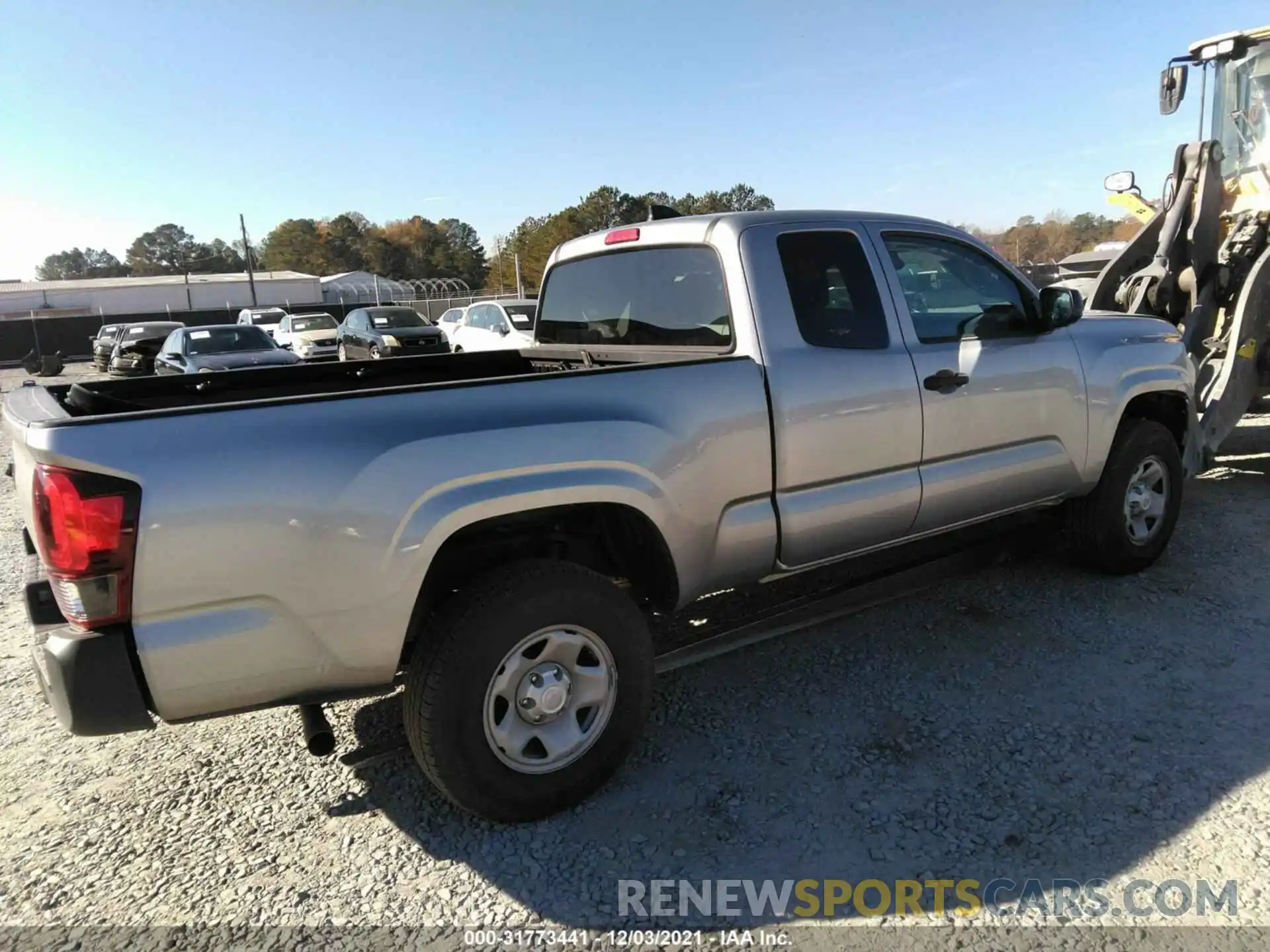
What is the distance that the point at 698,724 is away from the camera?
136 inches

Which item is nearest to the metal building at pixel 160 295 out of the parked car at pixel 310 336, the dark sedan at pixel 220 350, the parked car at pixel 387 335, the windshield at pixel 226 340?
the parked car at pixel 310 336

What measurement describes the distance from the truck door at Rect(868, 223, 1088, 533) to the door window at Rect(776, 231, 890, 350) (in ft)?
0.49

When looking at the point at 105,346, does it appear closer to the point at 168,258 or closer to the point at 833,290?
the point at 833,290

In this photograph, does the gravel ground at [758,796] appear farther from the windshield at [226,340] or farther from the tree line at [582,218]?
the tree line at [582,218]

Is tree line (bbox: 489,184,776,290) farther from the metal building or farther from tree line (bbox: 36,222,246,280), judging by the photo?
tree line (bbox: 36,222,246,280)

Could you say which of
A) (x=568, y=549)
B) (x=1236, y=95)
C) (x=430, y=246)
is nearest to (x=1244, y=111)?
(x=1236, y=95)

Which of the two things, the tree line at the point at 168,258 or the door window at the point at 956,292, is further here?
the tree line at the point at 168,258

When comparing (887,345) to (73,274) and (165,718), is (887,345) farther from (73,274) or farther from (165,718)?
(73,274)

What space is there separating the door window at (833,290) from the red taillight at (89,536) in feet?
7.98

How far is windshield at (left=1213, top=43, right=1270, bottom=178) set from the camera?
306 inches

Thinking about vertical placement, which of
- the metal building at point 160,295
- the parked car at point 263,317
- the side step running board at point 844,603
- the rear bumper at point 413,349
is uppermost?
the metal building at point 160,295

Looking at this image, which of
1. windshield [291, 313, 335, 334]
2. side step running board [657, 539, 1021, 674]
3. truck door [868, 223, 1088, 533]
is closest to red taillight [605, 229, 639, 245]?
truck door [868, 223, 1088, 533]

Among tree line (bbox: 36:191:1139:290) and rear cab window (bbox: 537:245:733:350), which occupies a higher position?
tree line (bbox: 36:191:1139:290)

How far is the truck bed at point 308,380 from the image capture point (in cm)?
306
